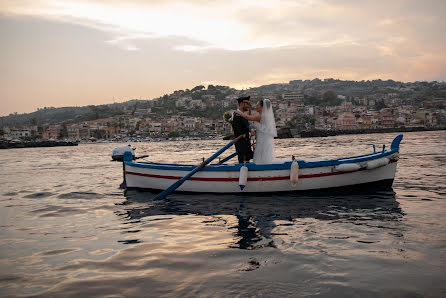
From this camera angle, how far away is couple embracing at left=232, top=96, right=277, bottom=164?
916cm

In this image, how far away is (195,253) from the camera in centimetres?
534

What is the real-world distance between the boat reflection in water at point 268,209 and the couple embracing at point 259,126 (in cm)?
116

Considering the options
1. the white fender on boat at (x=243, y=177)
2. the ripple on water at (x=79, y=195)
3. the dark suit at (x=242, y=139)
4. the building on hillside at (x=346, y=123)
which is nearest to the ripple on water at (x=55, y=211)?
the ripple on water at (x=79, y=195)

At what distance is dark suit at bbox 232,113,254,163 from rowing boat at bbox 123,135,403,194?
83 cm

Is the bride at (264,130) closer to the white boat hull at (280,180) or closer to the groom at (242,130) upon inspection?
the groom at (242,130)

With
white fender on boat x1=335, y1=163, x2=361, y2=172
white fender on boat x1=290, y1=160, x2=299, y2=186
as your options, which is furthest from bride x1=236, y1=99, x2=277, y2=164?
white fender on boat x1=335, y1=163, x2=361, y2=172

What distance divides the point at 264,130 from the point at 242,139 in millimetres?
1003

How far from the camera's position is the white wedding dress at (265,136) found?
A: 9156mm

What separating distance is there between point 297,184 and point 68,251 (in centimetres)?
571

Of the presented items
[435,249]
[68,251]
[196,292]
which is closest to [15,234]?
[68,251]

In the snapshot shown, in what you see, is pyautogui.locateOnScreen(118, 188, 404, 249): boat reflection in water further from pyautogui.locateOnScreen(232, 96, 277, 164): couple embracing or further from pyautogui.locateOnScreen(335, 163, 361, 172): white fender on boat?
pyautogui.locateOnScreen(232, 96, 277, 164): couple embracing

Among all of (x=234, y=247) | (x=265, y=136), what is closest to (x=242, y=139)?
(x=265, y=136)

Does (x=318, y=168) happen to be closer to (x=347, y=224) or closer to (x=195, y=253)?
(x=347, y=224)

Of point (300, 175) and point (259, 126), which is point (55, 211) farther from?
point (300, 175)
